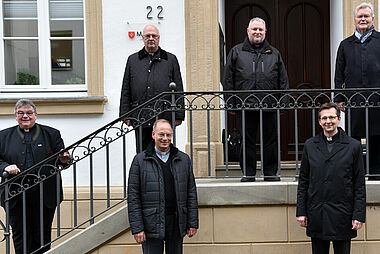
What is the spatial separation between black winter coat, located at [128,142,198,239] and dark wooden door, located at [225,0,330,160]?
333 centimetres

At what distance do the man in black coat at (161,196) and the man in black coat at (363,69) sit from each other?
192cm

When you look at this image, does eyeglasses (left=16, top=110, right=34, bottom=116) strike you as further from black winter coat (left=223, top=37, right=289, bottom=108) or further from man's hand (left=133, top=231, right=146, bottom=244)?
black winter coat (left=223, top=37, right=289, bottom=108)

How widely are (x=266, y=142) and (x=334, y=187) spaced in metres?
1.31

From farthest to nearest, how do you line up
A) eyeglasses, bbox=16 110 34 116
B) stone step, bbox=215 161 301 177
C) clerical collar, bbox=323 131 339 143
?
stone step, bbox=215 161 301 177, eyeglasses, bbox=16 110 34 116, clerical collar, bbox=323 131 339 143

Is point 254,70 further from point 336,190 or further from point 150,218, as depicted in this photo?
point 150,218

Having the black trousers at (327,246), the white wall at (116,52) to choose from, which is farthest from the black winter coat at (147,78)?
the black trousers at (327,246)

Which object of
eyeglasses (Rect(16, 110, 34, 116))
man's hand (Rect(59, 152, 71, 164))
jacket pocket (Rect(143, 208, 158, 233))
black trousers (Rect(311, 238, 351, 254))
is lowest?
black trousers (Rect(311, 238, 351, 254))

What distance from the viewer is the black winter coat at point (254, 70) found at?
5.88 metres

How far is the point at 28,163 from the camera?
229 inches

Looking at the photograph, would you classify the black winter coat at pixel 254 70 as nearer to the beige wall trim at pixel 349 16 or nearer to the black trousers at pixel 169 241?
the black trousers at pixel 169 241

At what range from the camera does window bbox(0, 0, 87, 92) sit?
26.0 ft

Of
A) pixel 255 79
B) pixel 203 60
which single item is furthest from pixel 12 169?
pixel 203 60

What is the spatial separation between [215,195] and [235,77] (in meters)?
1.23

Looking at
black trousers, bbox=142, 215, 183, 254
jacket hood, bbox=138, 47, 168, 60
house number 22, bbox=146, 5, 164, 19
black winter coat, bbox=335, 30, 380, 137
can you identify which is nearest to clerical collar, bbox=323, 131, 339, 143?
black winter coat, bbox=335, 30, 380, 137
